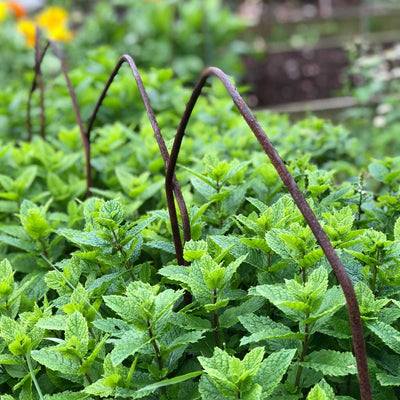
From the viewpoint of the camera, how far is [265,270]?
1096 millimetres

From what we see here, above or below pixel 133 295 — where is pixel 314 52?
above

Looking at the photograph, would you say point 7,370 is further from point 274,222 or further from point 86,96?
point 86,96

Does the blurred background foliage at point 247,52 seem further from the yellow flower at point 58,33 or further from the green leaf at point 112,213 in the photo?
the green leaf at point 112,213

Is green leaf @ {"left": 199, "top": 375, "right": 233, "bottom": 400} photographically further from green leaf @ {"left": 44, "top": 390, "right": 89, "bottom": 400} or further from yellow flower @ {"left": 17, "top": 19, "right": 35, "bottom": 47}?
yellow flower @ {"left": 17, "top": 19, "right": 35, "bottom": 47}

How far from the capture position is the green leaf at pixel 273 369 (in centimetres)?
86

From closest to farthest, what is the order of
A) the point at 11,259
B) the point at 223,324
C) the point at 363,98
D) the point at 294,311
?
1. the point at 294,311
2. the point at 223,324
3. the point at 11,259
4. the point at 363,98

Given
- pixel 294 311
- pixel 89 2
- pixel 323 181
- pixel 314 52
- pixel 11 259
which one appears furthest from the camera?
pixel 89 2

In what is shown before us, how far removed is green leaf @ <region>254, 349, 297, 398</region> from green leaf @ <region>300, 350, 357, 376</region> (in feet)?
0.17

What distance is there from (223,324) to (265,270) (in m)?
0.15

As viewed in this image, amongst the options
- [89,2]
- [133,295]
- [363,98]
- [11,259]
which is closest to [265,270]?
[133,295]

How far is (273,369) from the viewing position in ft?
2.87

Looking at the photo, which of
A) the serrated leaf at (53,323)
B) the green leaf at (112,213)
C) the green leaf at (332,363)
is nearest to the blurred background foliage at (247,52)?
the green leaf at (112,213)

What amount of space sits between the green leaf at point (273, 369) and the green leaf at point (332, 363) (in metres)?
0.05

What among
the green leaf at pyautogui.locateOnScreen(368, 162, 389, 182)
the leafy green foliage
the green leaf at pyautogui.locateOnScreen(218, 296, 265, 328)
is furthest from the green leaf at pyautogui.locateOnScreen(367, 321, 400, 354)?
the green leaf at pyautogui.locateOnScreen(368, 162, 389, 182)
